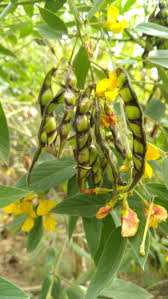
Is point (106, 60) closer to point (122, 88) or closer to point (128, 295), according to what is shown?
point (128, 295)

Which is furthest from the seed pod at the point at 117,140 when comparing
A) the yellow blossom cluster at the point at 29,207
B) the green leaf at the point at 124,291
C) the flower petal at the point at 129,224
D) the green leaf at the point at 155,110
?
the green leaf at the point at 124,291

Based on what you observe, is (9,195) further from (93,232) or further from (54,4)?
(54,4)

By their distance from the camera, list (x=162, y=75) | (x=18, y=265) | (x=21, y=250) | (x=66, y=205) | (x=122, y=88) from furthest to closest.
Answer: (x=21, y=250) < (x=18, y=265) < (x=162, y=75) < (x=66, y=205) < (x=122, y=88)

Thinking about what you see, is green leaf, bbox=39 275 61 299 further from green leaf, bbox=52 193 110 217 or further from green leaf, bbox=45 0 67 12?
green leaf, bbox=45 0 67 12

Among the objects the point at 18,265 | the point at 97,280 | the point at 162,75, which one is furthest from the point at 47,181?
the point at 18,265

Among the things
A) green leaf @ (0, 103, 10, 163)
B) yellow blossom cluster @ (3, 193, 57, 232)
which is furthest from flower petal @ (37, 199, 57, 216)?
green leaf @ (0, 103, 10, 163)

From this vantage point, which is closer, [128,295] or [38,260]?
[128,295]

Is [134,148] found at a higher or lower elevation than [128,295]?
higher
